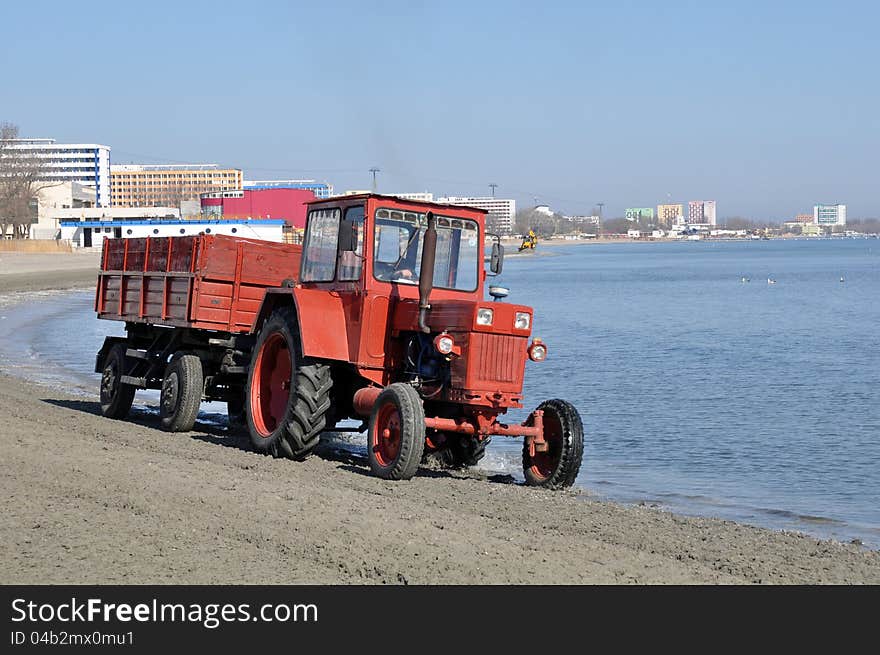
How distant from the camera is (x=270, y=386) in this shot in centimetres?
1214

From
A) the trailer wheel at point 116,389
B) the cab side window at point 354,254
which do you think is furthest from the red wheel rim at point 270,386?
the trailer wheel at point 116,389

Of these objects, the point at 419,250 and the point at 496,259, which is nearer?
the point at 496,259

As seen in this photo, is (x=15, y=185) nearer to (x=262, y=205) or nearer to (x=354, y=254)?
(x=262, y=205)

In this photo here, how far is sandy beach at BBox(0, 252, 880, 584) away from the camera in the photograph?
6.70m

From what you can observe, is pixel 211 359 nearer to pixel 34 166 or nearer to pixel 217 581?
pixel 217 581

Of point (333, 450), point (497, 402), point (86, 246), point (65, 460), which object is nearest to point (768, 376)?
point (333, 450)

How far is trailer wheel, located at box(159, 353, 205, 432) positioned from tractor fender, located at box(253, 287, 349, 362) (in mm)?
2645

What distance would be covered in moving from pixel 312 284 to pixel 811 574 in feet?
19.4

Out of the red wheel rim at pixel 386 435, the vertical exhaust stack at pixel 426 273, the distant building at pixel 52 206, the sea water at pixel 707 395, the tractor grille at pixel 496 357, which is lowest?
the sea water at pixel 707 395

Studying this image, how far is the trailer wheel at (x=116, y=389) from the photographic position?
48.3 feet

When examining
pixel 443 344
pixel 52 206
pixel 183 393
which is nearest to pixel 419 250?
pixel 443 344

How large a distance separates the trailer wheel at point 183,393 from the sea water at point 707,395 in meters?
1.94

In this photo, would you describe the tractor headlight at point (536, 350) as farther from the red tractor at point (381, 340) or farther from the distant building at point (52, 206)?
the distant building at point (52, 206)

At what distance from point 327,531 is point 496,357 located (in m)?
2.98
